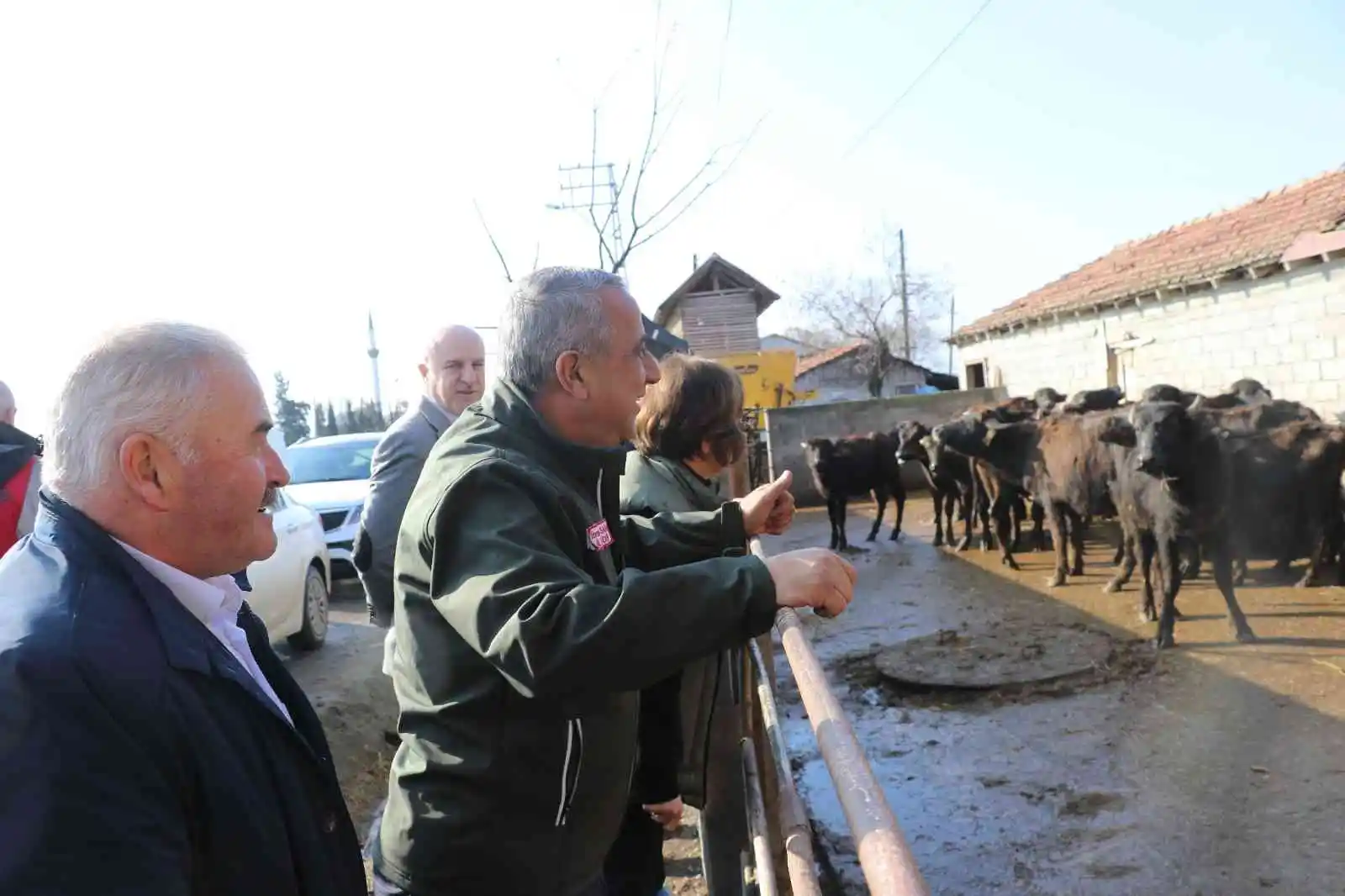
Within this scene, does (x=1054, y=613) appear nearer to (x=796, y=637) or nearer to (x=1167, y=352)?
(x=796, y=637)

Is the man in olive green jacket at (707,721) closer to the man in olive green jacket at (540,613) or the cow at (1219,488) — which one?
the man in olive green jacket at (540,613)

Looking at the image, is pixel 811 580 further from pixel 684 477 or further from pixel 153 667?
pixel 684 477

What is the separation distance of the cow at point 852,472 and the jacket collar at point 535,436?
11.0 metres

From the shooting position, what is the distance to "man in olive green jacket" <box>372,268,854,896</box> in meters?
1.34

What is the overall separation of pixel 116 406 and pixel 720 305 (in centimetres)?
3063

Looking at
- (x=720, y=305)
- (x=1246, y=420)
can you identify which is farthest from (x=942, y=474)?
(x=720, y=305)

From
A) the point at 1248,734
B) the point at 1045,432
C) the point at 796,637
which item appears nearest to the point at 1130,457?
the point at 1045,432

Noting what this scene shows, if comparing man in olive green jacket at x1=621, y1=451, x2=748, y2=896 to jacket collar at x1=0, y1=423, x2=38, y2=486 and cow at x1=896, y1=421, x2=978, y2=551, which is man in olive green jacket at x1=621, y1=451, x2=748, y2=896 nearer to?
jacket collar at x1=0, y1=423, x2=38, y2=486

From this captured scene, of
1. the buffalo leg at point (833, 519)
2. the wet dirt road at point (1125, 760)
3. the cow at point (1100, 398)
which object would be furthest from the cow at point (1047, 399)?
the wet dirt road at point (1125, 760)

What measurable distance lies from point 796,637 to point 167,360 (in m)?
1.40

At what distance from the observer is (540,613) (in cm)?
132

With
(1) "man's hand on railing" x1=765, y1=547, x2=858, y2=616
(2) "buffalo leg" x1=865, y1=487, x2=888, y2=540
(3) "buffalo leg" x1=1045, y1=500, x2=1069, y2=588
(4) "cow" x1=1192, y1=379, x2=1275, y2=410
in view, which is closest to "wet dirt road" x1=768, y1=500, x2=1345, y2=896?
(3) "buffalo leg" x1=1045, y1=500, x2=1069, y2=588

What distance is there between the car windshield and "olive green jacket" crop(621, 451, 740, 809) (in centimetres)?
998

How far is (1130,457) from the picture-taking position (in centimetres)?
827
